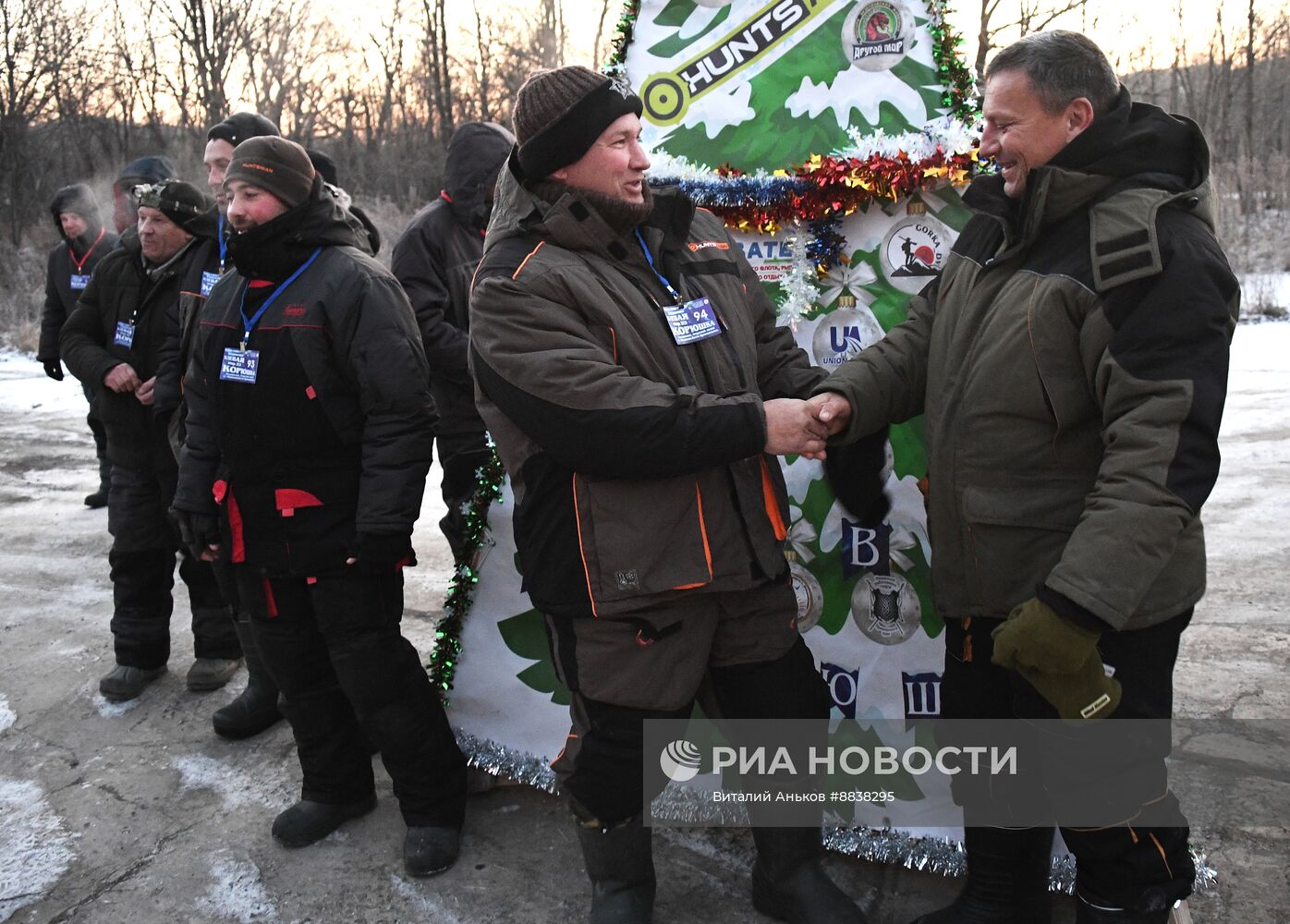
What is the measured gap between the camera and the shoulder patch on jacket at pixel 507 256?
8.02ft

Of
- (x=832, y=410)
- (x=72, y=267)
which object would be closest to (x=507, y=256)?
(x=832, y=410)

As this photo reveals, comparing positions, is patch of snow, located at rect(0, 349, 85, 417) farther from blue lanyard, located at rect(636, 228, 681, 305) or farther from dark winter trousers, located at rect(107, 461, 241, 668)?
blue lanyard, located at rect(636, 228, 681, 305)

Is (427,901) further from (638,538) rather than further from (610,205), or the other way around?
(610,205)

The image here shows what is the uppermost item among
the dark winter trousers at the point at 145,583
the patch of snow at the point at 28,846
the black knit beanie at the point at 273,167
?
the black knit beanie at the point at 273,167

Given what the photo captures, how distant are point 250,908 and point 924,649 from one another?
2.04 meters

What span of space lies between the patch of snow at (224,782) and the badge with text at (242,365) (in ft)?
4.80

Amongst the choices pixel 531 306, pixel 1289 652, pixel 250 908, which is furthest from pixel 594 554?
pixel 1289 652

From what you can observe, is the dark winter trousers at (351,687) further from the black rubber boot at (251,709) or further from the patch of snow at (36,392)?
the patch of snow at (36,392)

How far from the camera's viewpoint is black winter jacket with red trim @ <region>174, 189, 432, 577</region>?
304 cm

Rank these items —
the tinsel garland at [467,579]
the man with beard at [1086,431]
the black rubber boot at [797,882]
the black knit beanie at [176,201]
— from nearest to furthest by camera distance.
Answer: the man with beard at [1086,431], the black rubber boot at [797,882], the tinsel garland at [467,579], the black knit beanie at [176,201]

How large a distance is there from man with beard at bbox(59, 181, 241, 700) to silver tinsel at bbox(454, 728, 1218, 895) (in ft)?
5.60

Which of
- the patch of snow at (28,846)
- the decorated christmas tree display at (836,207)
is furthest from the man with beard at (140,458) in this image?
the decorated christmas tree display at (836,207)

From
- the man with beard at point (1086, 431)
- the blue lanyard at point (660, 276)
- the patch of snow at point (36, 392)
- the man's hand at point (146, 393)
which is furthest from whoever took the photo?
the patch of snow at point (36, 392)

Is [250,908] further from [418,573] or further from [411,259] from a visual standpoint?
[418,573]
